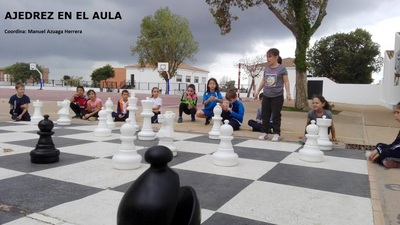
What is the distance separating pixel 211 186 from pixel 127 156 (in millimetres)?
871

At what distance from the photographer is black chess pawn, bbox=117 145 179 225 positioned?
104 cm

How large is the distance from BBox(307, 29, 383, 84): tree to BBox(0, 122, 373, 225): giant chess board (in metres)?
32.3

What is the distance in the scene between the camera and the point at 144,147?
3.95 meters

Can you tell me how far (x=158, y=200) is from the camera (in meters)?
1.06

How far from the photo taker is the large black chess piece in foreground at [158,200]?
1047 mm

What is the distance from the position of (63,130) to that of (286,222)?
4358 millimetres

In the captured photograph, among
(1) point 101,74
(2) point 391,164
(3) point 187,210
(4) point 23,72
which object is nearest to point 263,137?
(2) point 391,164

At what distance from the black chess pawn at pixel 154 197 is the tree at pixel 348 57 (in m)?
34.5

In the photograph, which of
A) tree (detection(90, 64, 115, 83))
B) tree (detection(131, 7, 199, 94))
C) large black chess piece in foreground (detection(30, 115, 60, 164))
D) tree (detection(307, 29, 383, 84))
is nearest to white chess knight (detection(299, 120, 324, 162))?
large black chess piece in foreground (detection(30, 115, 60, 164))

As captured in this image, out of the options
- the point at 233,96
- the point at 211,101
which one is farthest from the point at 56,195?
the point at 211,101

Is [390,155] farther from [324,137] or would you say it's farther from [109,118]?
[109,118]

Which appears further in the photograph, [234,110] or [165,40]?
[165,40]

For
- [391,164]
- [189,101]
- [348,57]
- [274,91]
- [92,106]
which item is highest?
[348,57]

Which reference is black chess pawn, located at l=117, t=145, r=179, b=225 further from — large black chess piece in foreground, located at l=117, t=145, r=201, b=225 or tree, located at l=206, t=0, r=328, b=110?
tree, located at l=206, t=0, r=328, b=110
